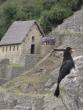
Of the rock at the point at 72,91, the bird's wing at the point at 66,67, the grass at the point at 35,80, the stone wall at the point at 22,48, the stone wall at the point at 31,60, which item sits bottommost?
the stone wall at the point at 22,48

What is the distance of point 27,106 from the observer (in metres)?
50.2

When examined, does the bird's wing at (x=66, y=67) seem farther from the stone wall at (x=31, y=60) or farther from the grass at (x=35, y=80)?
the stone wall at (x=31, y=60)

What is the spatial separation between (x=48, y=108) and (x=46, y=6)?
39954 mm

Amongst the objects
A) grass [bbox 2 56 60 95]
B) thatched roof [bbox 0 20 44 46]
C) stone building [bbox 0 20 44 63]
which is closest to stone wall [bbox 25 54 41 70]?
stone building [bbox 0 20 44 63]

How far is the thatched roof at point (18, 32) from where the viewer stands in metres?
68.5

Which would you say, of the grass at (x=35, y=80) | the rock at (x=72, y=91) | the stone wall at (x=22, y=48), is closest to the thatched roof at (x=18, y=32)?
the stone wall at (x=22, y=48)

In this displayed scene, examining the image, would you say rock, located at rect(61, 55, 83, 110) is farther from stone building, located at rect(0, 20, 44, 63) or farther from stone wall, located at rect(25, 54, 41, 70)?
stone building, located at rect(0, 20, 44, 63)

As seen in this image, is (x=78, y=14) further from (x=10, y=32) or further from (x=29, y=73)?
(x=29, y=73)

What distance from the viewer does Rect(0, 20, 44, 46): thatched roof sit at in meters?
68.5

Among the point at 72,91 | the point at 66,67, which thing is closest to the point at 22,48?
the point at 72,91

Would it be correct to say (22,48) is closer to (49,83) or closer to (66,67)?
(49,83)

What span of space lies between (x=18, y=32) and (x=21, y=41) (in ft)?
7.08

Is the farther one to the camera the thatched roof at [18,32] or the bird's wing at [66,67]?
the thatched roof at [18,32]

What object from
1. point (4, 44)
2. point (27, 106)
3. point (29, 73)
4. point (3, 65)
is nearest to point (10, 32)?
point (4, 44)
